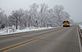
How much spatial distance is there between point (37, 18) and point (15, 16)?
1429 centimetres

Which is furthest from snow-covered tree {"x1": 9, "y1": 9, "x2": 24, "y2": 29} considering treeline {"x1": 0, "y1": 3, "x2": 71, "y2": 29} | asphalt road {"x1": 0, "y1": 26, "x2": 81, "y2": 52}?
asphalt road {"x1": 0, "y1": 26, "x2": 81, "y2": 52}

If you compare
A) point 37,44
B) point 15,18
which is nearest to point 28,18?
point 15,18

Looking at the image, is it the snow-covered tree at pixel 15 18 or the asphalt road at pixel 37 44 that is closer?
the asphalt road at pixel 37 44

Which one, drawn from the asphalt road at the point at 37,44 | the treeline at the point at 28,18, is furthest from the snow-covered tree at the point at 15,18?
the asphalt road at the point at 37,44

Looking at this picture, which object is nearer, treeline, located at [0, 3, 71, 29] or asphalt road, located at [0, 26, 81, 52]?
asphalt road, located at [0, 26, 81, 52]

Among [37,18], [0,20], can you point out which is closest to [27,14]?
[37,18]

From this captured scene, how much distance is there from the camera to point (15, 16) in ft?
269

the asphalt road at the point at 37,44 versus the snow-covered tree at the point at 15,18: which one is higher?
the snow-covered tree at the point at 15,18

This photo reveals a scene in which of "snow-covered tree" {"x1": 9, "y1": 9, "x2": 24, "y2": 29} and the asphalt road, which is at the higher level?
"snow-covered tree" {"x1": 9, "y1": 9, "x2": 24, "y2": 29}

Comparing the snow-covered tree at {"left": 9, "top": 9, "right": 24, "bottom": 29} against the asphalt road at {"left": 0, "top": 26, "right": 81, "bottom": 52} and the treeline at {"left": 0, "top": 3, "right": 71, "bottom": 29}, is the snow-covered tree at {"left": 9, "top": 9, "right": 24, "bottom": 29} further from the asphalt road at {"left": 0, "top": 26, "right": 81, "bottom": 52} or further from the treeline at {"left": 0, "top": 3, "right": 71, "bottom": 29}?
the asphalt road at {"left": 0, "top": 26, "right": 81, "bottom": 52}

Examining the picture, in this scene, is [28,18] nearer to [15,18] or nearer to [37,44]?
[15,18]

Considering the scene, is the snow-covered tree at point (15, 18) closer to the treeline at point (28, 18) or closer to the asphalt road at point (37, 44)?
the treeline at point (28, 18)

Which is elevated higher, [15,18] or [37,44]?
[15,18]

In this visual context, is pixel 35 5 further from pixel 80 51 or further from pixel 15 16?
pixel 80 51
